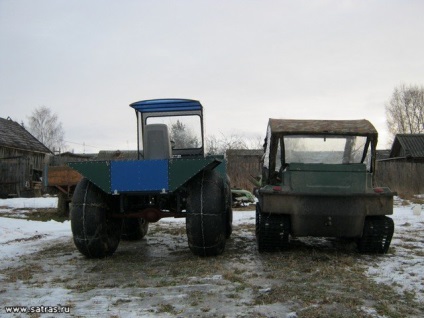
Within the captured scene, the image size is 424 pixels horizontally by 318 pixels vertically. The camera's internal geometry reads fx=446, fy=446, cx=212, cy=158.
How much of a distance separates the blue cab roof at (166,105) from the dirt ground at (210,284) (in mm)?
2359

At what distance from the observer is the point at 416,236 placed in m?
8.29

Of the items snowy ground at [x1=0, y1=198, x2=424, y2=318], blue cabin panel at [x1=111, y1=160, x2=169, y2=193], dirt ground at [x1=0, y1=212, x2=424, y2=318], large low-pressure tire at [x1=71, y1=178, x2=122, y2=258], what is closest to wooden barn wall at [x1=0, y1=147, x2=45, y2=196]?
snowy ground at [x1=0, y1=198, x2=424, y2=318]

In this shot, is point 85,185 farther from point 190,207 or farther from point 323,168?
point 323,168

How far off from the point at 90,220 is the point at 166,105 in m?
2.47

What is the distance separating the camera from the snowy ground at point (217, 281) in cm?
369

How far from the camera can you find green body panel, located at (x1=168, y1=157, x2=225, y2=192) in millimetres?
5656

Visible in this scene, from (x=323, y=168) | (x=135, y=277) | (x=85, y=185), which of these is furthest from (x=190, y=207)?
(x=323, y=168)

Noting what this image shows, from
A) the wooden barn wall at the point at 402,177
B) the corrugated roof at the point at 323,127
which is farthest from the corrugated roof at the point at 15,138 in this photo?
the corrugated roof at the point at 323,127

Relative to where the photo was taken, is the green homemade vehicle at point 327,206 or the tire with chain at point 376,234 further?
the tire with chain at point 376,234

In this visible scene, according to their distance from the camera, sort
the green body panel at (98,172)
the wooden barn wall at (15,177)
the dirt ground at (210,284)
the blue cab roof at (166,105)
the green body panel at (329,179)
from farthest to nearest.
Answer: the wooden barn wall at (15,177) → the blue cab roof at (166,105) → the green body panel at (329,179) → the green body panel at (98,172) → the dirt ground at (210,284)

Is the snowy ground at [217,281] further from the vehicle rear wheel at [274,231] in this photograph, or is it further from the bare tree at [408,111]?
the bare tree at [408,111]

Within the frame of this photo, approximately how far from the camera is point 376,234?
6.15 metres

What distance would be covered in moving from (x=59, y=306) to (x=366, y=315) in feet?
8.30

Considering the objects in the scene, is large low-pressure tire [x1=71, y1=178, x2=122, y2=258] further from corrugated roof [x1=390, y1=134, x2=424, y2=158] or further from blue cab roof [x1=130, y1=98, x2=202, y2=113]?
corrugated roof [x1=390, y1=134, x2=424, y2=158]
